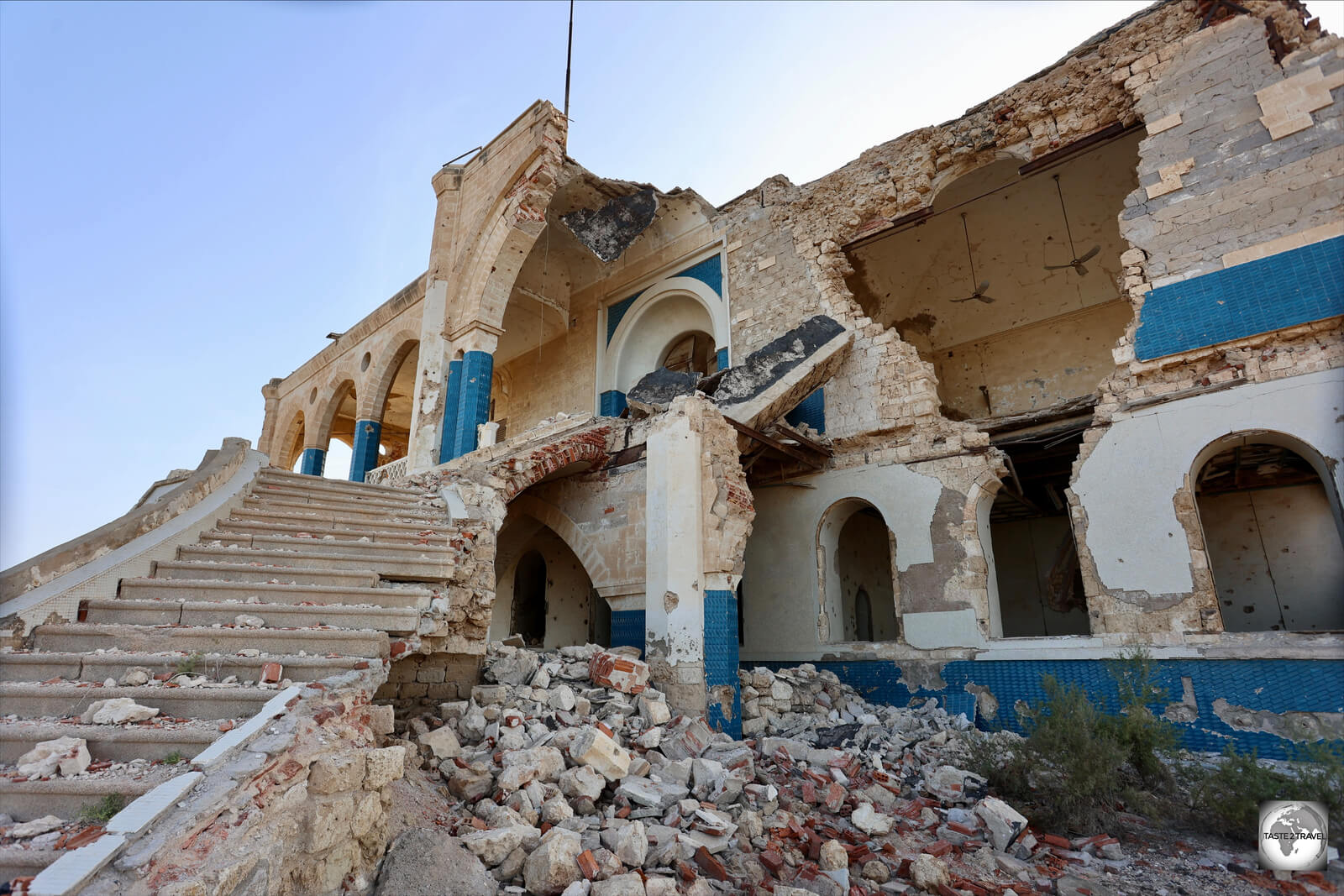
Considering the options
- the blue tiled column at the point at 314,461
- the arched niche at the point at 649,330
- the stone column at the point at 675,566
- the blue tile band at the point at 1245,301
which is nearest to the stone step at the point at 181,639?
the stone column at the point at 675,566

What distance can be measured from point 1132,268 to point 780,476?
5182 mm

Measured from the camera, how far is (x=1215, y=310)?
24.6ft

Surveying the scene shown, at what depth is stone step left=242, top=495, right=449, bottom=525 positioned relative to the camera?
253 inches

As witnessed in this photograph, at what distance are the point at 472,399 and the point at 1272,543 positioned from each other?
1368cm

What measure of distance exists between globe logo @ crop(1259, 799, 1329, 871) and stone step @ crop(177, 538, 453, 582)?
20.4 feet

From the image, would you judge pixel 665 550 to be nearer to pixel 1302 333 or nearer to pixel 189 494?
pixel 189 494

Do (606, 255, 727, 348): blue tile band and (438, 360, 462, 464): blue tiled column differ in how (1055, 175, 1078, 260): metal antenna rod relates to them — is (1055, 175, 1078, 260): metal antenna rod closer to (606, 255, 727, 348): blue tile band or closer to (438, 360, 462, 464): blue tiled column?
(606, 255, 727, 348): blue tile band

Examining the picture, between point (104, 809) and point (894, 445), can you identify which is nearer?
point (104, 809)

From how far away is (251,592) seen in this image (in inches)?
183

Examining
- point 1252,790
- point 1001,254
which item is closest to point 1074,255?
point 1001,254

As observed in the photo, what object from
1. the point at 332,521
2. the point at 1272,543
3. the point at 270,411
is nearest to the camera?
the point at 332,521

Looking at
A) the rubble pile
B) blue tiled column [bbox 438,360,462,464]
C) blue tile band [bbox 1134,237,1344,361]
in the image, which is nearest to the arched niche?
blue tiled column [bbox 438,360,462,464]

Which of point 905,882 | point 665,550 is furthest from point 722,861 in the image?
point 665,550

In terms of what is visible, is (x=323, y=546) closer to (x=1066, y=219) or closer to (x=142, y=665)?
(x=142, y=665)
